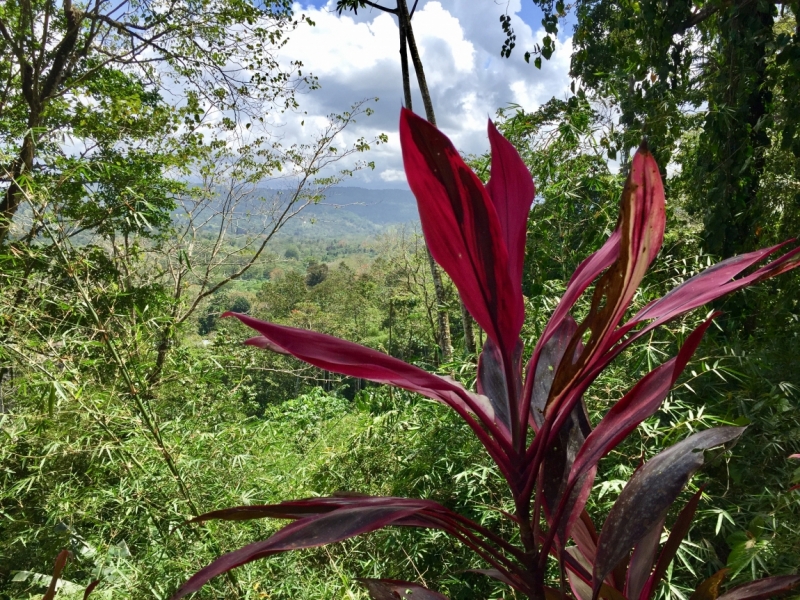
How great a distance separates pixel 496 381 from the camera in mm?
487

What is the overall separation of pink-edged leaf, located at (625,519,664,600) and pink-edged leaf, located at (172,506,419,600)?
231mm

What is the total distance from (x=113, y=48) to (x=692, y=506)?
560cm

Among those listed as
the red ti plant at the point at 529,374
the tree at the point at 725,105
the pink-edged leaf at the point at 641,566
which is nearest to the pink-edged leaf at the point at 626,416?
the red ti plant at the point at 529,374

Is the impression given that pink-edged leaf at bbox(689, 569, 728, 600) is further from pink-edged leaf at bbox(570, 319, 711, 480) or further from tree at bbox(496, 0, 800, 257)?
tree at bbox(496, 0, 800, 257)

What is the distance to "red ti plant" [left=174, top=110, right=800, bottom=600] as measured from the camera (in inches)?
12.6

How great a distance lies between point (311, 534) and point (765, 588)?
15.4 inches

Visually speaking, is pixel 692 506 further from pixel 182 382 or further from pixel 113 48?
pixel 113 48

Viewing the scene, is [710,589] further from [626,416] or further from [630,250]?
[630,250]

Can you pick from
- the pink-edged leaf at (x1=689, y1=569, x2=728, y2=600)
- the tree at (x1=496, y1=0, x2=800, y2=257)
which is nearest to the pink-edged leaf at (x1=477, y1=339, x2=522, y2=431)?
the pink-edged leaf at (x1=689, y1=569, x2=728, y2=600)

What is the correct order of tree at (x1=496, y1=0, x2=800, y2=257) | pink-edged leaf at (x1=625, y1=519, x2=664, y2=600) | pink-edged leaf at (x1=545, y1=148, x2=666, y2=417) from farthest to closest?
tree at (x1=496, y1=0, x2=800, y2=257) → pink-edged leaf at (x1=625, y1=519, x2=664, y2=600) → pink-edged leaf at (x1=545, y1=148, x2=666, y2=417)

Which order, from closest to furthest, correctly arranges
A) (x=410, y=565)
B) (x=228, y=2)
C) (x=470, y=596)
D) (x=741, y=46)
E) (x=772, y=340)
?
(x=470, y=596) < (x=410, y=565) < (x=772, y=340) < (x=741, y=46) < (x=228, y=2)

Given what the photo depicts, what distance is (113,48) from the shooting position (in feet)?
14.5

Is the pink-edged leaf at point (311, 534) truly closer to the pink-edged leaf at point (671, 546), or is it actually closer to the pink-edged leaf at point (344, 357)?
the pink-edged leaf at point (344, 357)

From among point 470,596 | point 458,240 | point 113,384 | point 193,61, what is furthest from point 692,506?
point 193,61
